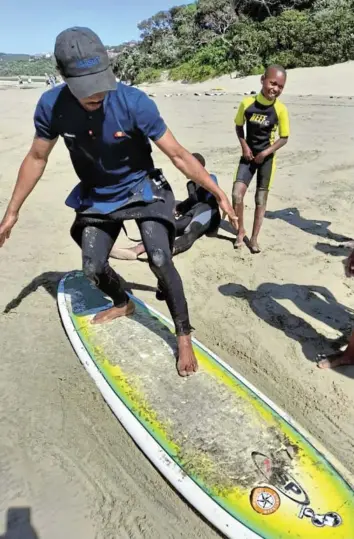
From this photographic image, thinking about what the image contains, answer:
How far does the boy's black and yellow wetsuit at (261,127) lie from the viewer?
202 inches

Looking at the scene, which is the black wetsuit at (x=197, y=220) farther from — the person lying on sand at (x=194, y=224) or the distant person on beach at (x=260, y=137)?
the distant person on beach at (x=260, y=137)

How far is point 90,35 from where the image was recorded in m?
2.52

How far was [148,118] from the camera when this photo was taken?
2.70 meters

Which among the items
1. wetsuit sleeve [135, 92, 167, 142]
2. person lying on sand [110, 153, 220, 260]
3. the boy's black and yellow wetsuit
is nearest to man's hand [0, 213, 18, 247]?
wetsuit sleeve [135, 92, 167, 142]

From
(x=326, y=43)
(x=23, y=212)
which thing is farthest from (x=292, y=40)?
(x=23, y=212)

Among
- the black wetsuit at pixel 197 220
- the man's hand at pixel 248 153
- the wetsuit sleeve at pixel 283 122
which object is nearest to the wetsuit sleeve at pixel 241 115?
the man's hand at pixel 248 153

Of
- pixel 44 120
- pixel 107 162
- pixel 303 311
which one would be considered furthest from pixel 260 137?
pixel 44 120

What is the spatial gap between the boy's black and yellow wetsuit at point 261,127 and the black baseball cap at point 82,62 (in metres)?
2.97

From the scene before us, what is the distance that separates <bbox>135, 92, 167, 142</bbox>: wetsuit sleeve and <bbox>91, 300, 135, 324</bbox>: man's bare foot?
5.51ft

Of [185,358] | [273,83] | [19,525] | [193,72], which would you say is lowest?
[19,525]

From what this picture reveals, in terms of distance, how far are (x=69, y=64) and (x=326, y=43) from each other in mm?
24160

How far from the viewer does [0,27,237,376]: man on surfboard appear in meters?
2.50

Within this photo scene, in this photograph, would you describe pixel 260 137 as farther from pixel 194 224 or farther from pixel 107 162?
pixel 107 162

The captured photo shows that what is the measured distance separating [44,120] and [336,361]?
2648 millimetres
